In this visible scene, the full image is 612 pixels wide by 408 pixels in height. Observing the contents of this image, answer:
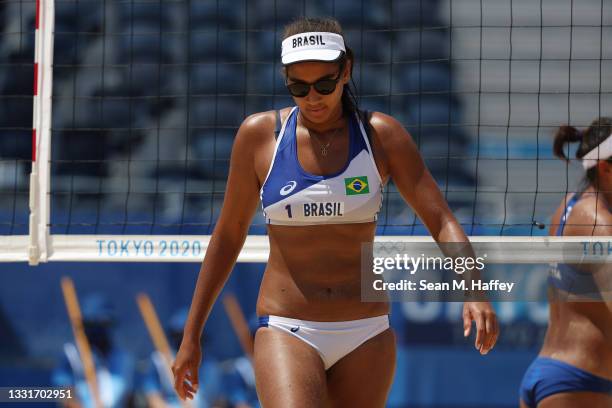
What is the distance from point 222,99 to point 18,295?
294cm

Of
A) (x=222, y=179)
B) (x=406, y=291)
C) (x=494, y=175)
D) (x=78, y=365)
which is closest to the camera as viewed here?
(x=406, y=291)

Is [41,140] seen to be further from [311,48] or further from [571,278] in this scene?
[571,278]

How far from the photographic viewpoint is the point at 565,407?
4656 millimetres

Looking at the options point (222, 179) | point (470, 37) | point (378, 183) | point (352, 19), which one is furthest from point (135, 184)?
point (378, 183)

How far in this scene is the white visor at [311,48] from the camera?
3396mm

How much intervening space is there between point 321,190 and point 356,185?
0.13 metres

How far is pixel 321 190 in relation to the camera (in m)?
3.43

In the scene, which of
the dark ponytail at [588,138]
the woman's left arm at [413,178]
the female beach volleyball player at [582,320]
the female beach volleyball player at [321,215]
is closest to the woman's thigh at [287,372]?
the female beach volleyball player at [321,215]

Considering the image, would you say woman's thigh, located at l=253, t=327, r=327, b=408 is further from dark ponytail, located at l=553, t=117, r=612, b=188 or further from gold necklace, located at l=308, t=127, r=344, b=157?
dark ponytail, located at l=553, t=117, r=612, b=188

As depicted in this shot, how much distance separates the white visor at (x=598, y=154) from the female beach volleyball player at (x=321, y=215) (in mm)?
1754

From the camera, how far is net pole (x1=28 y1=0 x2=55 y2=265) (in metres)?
5.40

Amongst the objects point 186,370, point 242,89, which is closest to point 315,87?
point 186,370

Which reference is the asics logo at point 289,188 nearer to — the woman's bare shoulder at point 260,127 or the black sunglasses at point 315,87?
the woman's bare shoulder at point 260,127

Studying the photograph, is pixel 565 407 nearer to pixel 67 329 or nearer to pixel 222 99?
pixel 67 329
